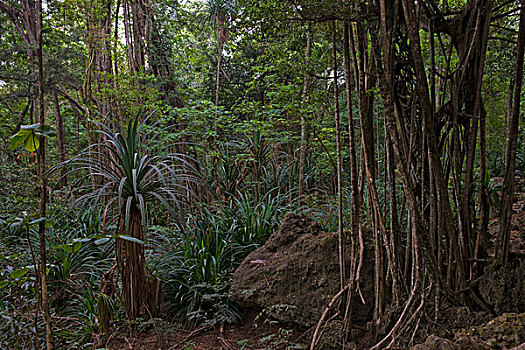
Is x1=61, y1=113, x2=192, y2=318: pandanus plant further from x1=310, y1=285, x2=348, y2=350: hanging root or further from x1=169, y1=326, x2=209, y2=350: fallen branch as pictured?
x1=310, y1=285, x2=348, y2=350: hanging root

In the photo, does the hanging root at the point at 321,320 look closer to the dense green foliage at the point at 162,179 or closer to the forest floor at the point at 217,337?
the forest floor at the point at 217,337

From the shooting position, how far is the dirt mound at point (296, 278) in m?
2.41

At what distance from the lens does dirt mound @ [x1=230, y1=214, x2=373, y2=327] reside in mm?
2412

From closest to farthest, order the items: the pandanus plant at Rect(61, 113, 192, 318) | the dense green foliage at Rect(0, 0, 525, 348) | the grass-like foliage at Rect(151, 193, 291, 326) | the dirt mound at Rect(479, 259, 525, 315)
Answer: the dirt mound at Rect(479, 259, 525, 315) < the dense green foliage at Rect(0, 0, 525, 348) < the pandanus plant at Rect(61, 113, 192, 318) < the grass-like foliage at Rect(151, 193, 291, 326)

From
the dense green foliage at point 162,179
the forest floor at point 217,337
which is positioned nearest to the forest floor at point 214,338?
the forest floor at point 217,337

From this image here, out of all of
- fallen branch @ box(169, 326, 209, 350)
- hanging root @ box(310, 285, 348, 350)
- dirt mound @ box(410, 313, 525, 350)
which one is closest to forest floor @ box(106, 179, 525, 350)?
fallen branch @ box(169, 326, 209, 350)

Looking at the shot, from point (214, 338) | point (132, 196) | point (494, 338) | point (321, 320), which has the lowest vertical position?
point (214, 338)

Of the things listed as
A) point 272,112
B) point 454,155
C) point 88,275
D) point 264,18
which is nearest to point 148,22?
point 272,112

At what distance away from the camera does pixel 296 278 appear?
261 cm

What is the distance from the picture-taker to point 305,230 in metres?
3.01

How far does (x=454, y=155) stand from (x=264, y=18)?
4.21 feet

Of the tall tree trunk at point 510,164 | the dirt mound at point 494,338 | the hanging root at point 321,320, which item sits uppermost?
the tall tree trunk at point 510,164

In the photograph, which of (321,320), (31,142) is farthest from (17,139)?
(321,320)

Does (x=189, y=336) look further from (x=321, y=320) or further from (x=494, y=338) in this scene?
(x=494, y=338)
